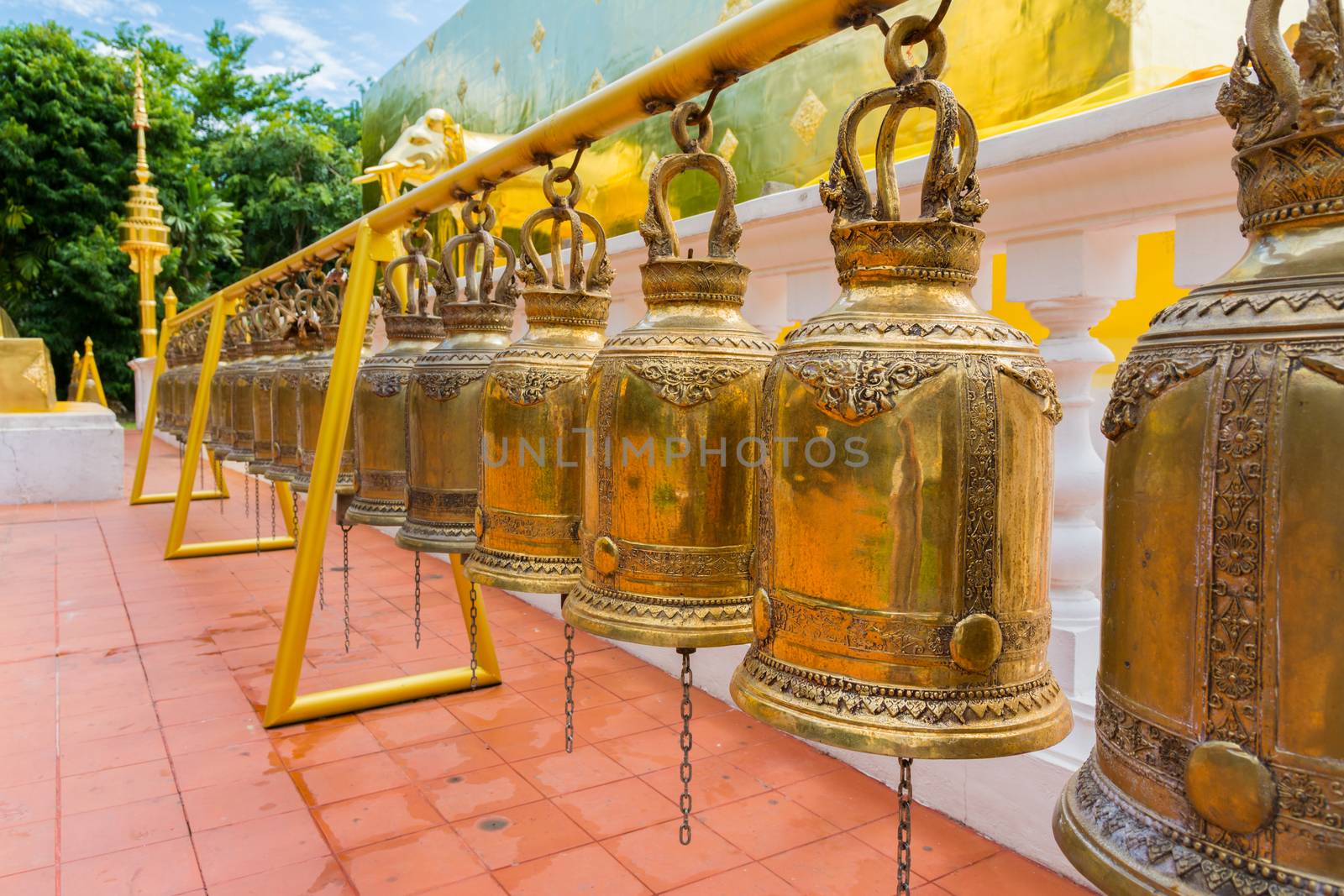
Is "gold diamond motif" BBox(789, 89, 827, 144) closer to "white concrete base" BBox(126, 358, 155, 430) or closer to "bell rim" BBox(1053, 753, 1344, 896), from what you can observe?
"bell rim" BBox(1053, 753, 1344, 896)

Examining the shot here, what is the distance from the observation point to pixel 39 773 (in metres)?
2.85

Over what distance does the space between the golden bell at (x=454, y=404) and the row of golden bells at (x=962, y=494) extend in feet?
1.06

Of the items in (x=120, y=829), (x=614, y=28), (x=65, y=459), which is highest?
(x=614, y=28)

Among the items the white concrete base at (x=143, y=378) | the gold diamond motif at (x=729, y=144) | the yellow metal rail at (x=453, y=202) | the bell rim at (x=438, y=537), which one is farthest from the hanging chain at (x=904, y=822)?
the white concrete base at (x=143, y=378)

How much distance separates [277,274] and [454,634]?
6.06ft

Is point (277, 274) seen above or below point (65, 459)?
above

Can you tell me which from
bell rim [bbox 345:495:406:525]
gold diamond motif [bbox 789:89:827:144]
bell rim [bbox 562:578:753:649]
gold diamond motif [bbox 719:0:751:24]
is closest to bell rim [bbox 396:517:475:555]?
bell rim [bbox 345:495:406:525]

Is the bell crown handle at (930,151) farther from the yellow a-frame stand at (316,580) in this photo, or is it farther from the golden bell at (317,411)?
the golden bell at (317,411)

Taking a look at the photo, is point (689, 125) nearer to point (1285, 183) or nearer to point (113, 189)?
point (1285, 183)

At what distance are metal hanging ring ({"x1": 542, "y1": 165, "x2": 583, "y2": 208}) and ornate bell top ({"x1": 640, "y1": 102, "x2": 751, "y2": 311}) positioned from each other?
0.28 meters

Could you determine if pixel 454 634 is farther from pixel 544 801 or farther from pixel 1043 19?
pixel 1043 19

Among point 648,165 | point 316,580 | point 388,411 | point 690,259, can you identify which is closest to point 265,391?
point 316,580

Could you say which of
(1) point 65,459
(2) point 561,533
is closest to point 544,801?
(2) point 561,533

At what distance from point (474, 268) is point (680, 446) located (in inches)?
39.9
